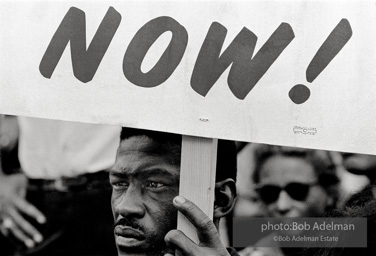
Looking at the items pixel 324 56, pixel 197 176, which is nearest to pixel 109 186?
pixel 197 176

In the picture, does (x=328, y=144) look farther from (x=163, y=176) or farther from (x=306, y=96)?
(x=163, y=176)

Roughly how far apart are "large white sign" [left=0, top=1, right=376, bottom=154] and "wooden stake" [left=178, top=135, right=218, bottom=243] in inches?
2.0

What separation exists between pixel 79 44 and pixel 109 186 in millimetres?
706

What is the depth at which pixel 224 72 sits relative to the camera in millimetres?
2162

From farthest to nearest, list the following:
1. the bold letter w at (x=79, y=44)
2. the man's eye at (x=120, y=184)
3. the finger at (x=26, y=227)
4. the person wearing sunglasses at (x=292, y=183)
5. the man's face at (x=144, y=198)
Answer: the finger at (x=26, y=227) < the person wearing sunglasses at (x=292, y=183) < the man's eye at (x=120, y=184) < the man's face at (x=144, y=198) < the bold letter w at (x=79, y=44)

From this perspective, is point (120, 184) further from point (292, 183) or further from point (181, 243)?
point (292, 183)

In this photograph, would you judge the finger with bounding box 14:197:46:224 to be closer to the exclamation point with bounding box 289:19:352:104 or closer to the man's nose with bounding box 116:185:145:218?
the man's nose with bounding box 116:185:145:218

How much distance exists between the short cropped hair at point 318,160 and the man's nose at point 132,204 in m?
0.60

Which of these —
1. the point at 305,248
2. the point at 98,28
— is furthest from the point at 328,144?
the point at 98,28

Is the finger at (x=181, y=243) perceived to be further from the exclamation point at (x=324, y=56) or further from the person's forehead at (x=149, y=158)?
the exclamation point at (x=324, y=56)

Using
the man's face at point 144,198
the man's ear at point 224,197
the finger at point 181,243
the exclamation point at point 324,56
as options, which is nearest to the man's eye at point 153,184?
the man's face at point 144,198

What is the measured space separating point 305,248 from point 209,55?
40.4 inches

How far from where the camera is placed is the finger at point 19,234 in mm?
2786

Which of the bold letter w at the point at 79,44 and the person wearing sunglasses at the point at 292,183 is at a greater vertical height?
the bold letter w at the point at 79,44
